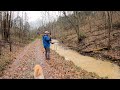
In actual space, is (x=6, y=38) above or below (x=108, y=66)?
above

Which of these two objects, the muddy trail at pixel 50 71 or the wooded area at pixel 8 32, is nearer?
the muddy trail at pixel 50 71

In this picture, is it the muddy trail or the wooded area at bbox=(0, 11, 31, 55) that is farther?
the wooded area at bbox=(0, 11, 31, 55)

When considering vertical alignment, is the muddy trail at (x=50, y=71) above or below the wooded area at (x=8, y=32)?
below

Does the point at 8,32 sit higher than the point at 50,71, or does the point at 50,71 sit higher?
the point at 8,32

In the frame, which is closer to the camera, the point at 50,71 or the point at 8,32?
A: the point at 50,71

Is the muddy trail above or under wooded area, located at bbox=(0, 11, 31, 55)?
under
